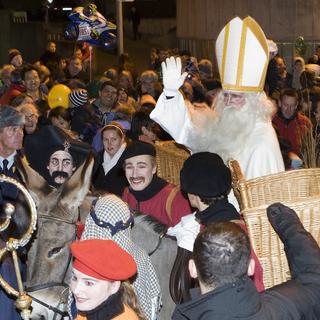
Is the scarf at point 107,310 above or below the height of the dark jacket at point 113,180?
above

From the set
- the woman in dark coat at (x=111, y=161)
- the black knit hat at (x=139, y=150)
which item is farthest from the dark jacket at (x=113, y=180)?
the black knit hat at (x=139, y=150)

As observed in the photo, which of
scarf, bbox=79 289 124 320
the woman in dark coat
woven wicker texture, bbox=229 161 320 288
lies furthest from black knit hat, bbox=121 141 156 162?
scarf, bbox=79 289 124 320

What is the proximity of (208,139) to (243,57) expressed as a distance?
0.68 metres

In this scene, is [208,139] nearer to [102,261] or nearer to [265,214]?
[265,214]

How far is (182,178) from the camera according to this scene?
4.39m

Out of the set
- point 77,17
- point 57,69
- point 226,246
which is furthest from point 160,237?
point 57,69

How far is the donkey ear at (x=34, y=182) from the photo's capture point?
5.05 meters

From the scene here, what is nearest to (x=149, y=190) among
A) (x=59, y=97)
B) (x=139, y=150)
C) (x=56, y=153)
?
(x=139, y=150)

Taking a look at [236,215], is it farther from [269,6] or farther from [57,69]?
[269,6]

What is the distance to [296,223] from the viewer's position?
3.78m

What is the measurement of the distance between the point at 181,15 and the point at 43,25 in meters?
5.11

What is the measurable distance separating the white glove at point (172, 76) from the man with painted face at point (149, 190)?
430mm

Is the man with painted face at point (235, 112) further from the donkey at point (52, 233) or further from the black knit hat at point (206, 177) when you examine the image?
the black knit hat at point (206, 177)

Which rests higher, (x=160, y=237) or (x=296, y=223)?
(x=296, y=223)
